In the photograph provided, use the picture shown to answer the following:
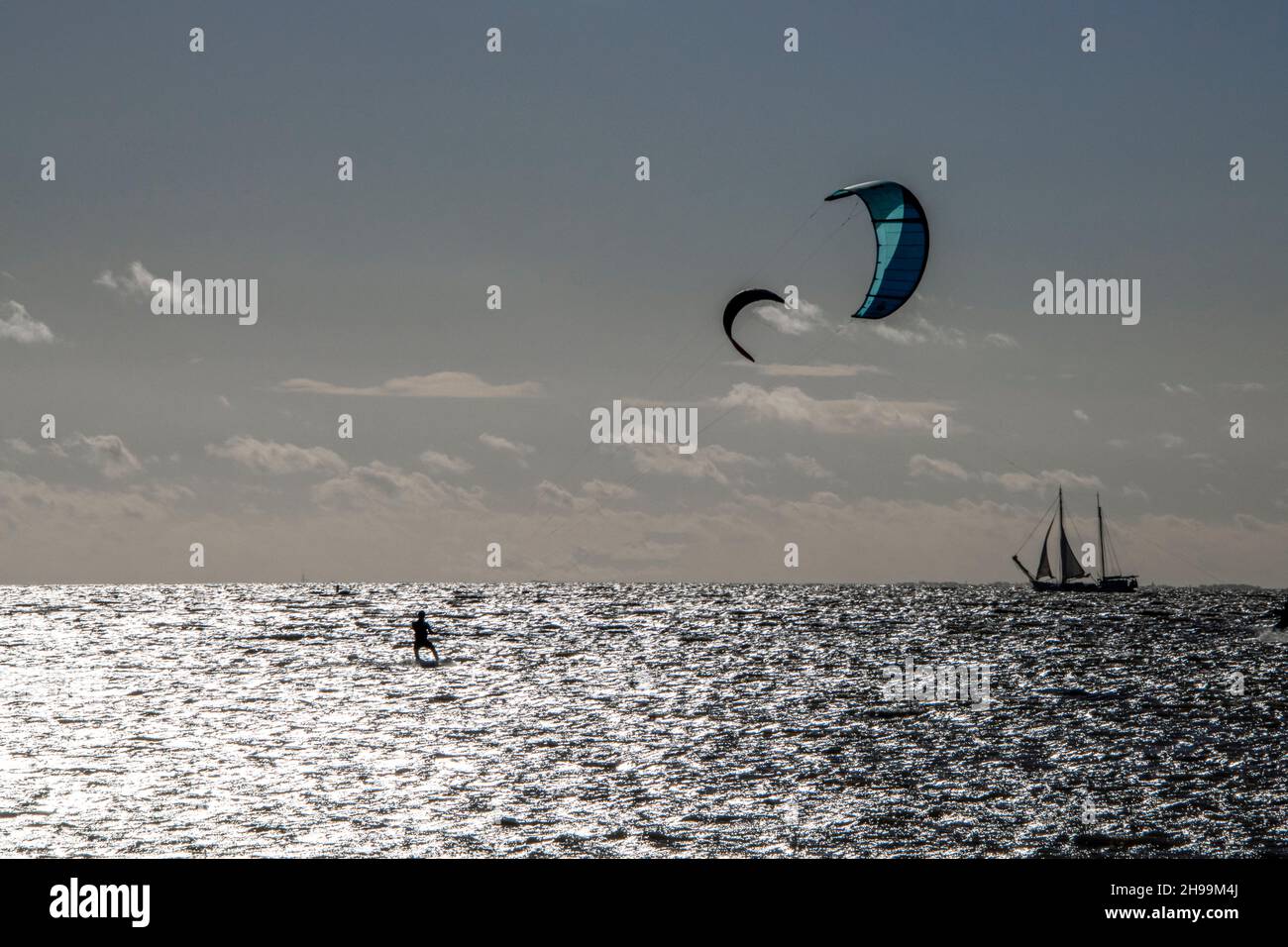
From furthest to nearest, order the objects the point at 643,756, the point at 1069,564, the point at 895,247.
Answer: the point at 1069,564
the point at 643,756
the point at 895,247

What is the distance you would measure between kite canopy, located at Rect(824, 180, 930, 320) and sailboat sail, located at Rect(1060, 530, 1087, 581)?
148 meters

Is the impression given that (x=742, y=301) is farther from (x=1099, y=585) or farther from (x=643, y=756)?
(x=1099, y=585)

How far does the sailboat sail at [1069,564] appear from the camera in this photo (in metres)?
174

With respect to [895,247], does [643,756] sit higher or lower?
lower

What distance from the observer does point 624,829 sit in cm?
2641

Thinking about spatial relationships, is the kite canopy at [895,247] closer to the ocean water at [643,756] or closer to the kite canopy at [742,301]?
the kite canopy at [742,301]

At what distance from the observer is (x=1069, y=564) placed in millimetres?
175375

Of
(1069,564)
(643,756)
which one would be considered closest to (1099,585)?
(1069,564)

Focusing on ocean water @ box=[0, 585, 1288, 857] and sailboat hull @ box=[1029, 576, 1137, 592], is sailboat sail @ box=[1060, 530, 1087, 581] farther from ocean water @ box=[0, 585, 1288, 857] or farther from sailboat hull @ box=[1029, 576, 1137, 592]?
ocean water @ box=[0, 585, 1288, 857]

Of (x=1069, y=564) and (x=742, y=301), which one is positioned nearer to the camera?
(x=742, y=301)

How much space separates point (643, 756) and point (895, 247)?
15955mm

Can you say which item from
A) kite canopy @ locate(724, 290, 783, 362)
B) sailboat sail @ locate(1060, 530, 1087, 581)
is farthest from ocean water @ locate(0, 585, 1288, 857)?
sailboat sail @ locate(1060, 530, 1087, 581)

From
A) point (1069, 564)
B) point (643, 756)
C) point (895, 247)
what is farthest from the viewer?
point (1069, 564)

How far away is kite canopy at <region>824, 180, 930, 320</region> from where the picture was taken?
34219 mm
